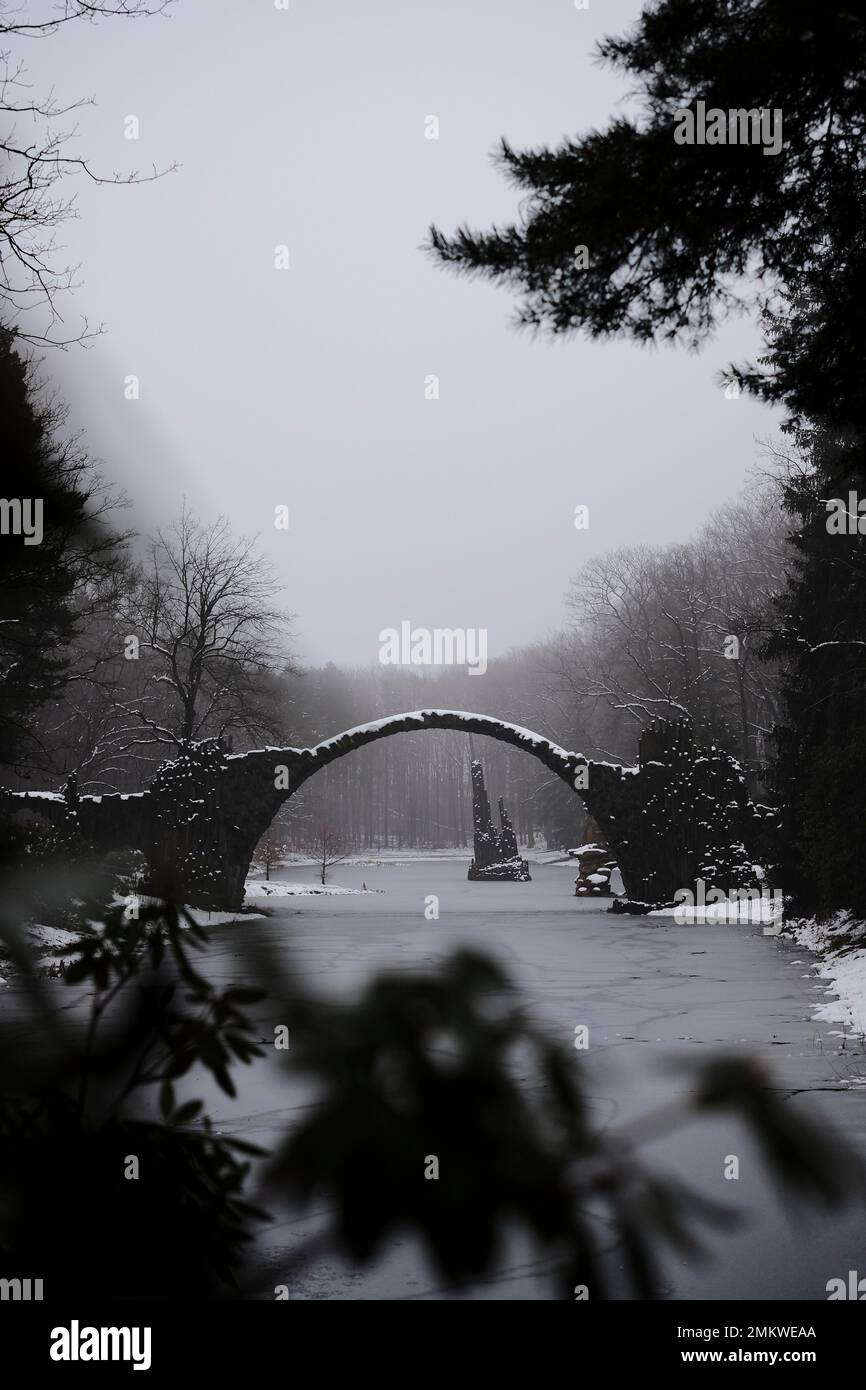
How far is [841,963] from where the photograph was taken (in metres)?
11.7

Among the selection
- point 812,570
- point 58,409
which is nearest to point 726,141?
point 58,409

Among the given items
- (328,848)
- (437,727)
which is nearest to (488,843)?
(328,848)

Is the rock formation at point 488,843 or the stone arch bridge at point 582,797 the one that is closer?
the stone arch bridge at point 582,797

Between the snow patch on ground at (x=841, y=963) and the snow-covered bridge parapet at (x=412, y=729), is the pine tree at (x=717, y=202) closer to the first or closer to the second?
the snow patch on ground at (x=841, y=963)

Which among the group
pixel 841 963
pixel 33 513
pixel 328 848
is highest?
pixel 33 513

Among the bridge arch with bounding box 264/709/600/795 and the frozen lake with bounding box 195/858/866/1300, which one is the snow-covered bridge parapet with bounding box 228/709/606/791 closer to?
the bridge arch with bounding box 264/709/600/795

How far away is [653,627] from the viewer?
4388 cm

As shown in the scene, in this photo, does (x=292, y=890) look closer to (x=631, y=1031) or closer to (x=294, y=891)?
(x=294, y=891)

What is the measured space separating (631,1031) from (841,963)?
4.82 m

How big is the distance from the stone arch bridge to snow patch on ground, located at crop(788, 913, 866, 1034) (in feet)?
16.6

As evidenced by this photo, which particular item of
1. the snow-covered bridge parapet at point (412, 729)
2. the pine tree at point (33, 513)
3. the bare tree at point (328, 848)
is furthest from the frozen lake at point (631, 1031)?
the bare tree at point (328, 848)

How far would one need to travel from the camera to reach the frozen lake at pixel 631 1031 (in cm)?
69

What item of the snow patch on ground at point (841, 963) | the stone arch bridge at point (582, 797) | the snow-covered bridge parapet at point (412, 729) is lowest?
the snow patch on ground at point (841, 963)

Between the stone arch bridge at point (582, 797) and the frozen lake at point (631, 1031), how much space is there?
178cm
